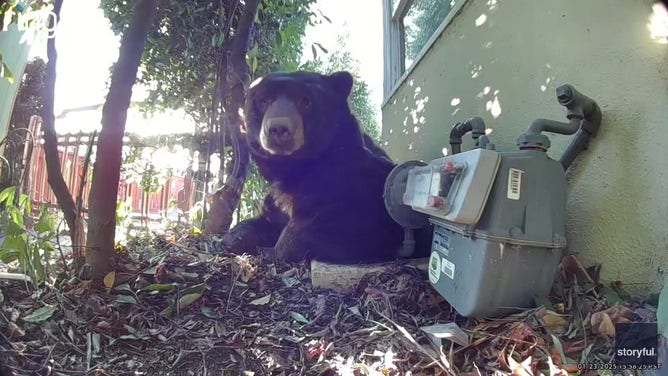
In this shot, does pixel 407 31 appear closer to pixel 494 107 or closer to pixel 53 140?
pixel 494 107

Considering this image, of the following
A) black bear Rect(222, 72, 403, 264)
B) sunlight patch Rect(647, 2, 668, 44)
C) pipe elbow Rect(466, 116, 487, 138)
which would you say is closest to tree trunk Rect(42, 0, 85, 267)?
black bear Rect(222, 72, 403, 264)

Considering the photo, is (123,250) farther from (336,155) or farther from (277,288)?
(336,155)

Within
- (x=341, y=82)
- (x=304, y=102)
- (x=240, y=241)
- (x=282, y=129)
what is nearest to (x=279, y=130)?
(x=282, y=129)

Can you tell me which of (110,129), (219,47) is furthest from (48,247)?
(219,47)

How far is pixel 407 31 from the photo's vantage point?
6.14m

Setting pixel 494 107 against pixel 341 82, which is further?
pixel 341 82

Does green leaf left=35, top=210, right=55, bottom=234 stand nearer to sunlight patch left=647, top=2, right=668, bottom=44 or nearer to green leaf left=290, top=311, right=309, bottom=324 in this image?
green leaf left=290, top=311, right=309, bottom=324

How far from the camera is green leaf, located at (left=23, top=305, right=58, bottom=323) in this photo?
61.6 inches

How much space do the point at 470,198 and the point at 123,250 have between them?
1706 millimetres

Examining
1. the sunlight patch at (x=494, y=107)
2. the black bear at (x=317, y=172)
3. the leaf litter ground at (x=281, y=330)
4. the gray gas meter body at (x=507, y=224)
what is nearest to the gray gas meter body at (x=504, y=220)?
the gray gas meter body at (x=507, y=224)

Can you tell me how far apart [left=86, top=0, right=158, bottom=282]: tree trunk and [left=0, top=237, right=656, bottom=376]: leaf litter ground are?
15cm

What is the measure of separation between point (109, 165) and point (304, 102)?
60.4 inches

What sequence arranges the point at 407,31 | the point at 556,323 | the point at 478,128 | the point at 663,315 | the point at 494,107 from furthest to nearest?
the point at 407,31 < the point at 494,107 < the point at 478,128 < the point at 556,323 < the point at 663,315

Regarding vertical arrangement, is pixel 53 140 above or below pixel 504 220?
above
